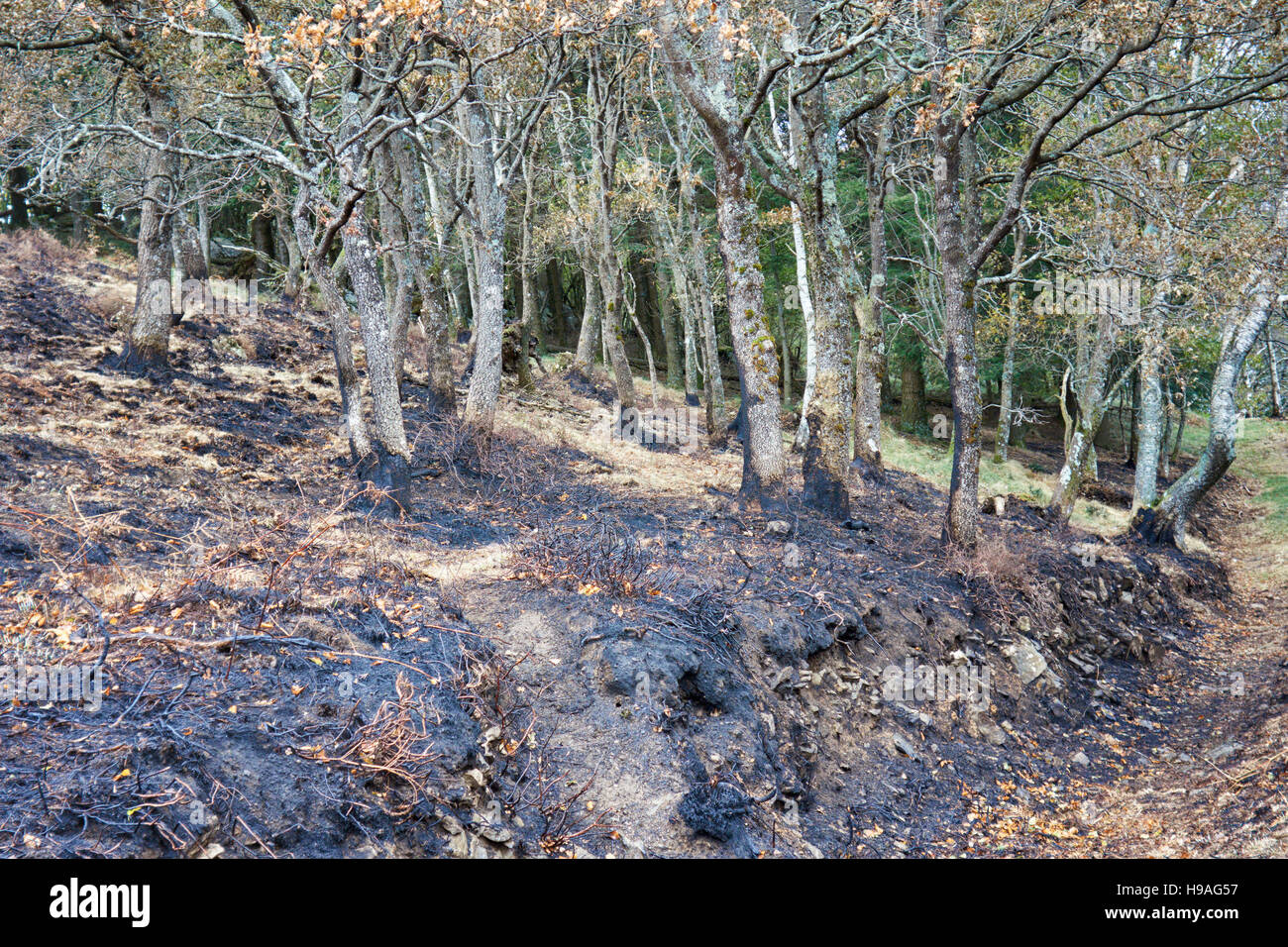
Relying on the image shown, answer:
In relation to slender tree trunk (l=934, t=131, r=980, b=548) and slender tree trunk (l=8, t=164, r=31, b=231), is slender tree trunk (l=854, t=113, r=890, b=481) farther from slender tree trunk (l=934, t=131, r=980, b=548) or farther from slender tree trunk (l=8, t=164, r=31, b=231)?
slender tree trunk (l=8, t=164, r=31, b=231)

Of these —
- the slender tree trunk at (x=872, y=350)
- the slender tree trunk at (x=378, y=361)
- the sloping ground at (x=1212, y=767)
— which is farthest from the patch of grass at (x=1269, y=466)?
the slender tree trunk at (x=378, y=361)

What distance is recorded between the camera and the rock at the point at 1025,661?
944cm

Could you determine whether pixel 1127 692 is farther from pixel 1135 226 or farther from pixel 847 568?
pixel 1135 226

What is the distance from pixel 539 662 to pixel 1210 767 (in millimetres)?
6363

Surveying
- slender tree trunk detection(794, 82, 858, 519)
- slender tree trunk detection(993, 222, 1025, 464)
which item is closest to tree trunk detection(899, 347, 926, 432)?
slender tree trunk detection(993, 222, 1025, 464)

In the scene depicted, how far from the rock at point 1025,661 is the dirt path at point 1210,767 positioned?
52.4 inches

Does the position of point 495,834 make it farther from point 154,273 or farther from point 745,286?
point 154,273

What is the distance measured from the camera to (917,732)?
7871 mm

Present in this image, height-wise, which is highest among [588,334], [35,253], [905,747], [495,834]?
[35,253]

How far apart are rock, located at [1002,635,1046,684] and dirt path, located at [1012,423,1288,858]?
4.37ft

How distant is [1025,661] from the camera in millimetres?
9562

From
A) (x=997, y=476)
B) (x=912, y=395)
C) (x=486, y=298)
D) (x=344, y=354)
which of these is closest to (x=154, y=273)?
(x=344, y=354)

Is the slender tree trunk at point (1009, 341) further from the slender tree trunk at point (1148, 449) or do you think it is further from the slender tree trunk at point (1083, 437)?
the slender tree trunk at point (1083, 437)
